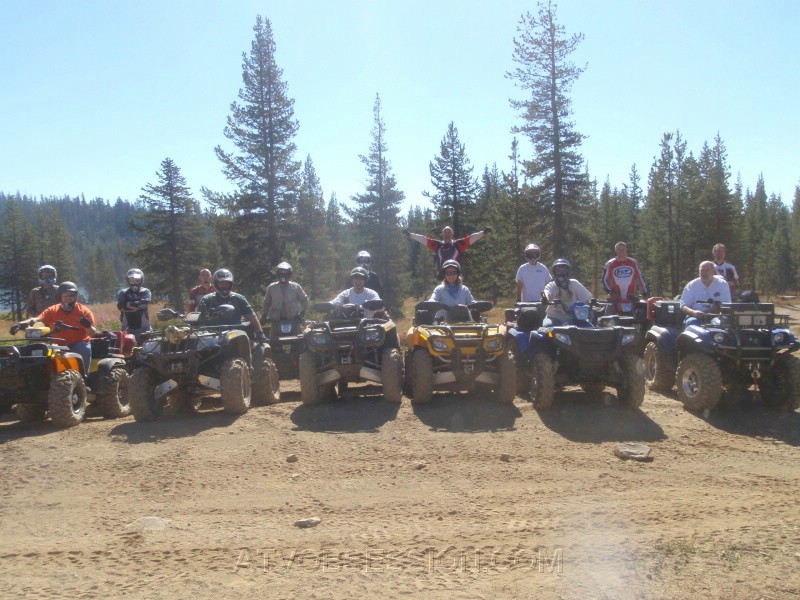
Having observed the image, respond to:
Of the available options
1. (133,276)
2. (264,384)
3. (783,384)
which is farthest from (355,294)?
(783,384)

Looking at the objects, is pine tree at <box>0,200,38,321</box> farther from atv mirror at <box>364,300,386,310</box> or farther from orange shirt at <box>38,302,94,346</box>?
atv mirror at <box>364,300,386,310</box>

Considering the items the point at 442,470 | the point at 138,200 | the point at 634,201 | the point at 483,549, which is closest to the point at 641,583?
the point at 483,549

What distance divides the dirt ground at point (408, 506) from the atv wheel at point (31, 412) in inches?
16.0

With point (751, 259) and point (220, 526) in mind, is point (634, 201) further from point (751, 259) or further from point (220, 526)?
point (220, 526)

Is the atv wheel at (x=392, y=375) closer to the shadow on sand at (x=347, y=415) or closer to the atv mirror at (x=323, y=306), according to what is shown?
the shadow on sand at (x=347, y=415)

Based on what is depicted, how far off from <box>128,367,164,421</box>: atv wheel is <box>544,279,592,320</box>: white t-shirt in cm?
571

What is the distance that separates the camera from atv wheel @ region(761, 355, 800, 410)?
26.0 ft

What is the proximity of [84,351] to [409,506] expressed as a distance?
6.19 meters

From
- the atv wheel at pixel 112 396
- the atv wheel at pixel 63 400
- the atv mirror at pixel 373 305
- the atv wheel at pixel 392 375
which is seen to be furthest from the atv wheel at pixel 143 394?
the atv mirror at pixel 373 305

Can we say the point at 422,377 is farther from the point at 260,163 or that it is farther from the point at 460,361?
the point at 260,163

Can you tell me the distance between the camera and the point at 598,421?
7891 mm

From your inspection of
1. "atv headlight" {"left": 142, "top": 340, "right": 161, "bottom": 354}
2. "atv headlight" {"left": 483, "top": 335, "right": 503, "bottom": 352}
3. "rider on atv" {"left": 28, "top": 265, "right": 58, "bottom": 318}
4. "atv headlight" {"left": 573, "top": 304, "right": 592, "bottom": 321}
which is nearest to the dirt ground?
"atv headlight" {"left": 483, "top": 335, "right": 503, "bottom": 352}

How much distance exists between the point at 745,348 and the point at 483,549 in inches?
216

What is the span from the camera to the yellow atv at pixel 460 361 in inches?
337
